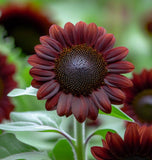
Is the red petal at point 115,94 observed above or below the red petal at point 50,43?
below

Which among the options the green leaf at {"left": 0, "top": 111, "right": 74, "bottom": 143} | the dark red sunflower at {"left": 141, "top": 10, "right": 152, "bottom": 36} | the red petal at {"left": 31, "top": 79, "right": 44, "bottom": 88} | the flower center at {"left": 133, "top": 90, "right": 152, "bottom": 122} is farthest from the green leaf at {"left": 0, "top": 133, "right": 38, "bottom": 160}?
the dark red sunflower at {"left": 141, "top": 10, "right": 152, "bottom": 36}

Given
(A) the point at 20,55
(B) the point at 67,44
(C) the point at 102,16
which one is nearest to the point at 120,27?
(C) the point at 102,16

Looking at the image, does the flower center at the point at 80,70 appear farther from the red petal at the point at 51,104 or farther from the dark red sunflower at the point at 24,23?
the dark red sunflower at the point at 24,23

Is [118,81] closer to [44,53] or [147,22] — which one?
[44,53]

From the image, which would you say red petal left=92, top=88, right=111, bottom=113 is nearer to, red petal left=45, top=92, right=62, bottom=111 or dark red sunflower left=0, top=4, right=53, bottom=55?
red petal left=45, top=92, right=62, bottom=111

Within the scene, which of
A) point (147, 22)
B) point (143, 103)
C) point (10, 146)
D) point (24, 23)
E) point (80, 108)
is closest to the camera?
point (80, 108)

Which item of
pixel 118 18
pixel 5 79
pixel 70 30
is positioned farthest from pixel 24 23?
pixel 118 18

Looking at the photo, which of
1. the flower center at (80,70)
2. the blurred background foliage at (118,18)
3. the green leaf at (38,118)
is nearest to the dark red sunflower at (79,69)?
the flower center at (80,70)
